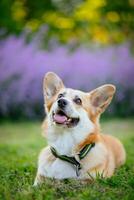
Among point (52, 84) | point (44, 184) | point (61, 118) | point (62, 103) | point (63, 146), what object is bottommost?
point (44, 184)

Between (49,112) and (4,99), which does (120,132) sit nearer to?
(4,99)

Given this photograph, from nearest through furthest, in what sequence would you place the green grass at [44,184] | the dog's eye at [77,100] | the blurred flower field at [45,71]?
1. the green grass at [44,184]
2. the dog's eye at [77,100]
3. the blurred flower field at [45,71]

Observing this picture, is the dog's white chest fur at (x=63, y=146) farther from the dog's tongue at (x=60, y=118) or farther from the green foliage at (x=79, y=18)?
the green foliage at (x=79, y=18)

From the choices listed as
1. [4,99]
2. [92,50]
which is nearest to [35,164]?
[4,99]

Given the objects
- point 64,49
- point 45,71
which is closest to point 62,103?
point 45,71

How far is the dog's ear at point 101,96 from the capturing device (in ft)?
23.6

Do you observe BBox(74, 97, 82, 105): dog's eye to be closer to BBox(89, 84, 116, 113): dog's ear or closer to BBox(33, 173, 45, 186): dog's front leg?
BBox(89, 84, 116, 113): dog's ear

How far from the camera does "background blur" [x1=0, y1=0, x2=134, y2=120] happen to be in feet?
47.7

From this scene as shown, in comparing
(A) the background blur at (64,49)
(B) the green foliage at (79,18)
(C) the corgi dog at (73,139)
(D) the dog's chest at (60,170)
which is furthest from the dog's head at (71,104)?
(B) the green foliage at (79,18)

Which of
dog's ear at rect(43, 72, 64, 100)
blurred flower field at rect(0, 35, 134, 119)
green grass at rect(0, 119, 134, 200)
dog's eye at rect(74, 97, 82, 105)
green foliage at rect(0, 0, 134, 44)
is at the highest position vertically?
green foliage at rect(0, 0, 134, 44)

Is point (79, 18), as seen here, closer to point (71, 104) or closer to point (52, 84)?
point (52, 84)

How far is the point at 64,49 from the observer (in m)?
17.3

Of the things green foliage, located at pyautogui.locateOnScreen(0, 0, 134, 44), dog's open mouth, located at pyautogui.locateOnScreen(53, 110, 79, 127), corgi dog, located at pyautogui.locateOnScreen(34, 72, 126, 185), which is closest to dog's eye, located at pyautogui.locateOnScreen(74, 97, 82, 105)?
corgi dog, located at pyautogui.locateOnScreen(34, 72, 126, 185)

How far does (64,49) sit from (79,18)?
4.13 ft
